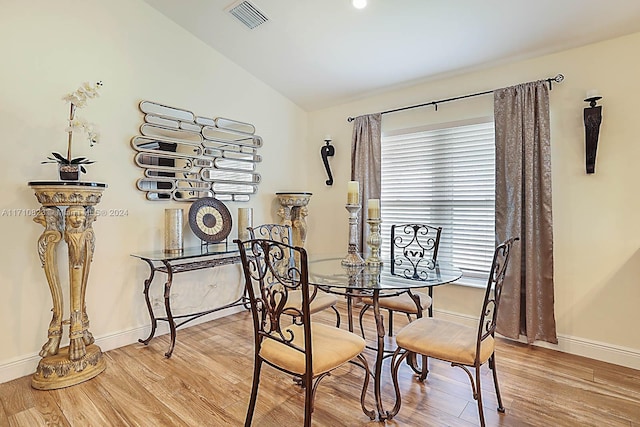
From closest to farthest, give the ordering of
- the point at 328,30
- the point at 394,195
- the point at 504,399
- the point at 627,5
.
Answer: the point at 504,399 → the point at 627,5 → the point at 328,30 → the point at 394,195

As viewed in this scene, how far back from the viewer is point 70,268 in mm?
2385

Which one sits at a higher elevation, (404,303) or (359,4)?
(359,4)

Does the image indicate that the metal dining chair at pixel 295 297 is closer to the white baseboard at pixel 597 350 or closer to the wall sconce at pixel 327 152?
the wall sconce at pixel 327 152

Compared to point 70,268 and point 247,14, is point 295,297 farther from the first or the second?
point 247,14

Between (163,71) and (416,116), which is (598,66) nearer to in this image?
(416,116)

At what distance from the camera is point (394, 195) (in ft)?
12.7

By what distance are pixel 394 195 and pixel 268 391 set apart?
2.41 m

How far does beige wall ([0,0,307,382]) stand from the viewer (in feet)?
7.85

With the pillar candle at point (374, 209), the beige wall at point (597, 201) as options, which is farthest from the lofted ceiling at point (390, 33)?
the pillar candle at point (374, 209)

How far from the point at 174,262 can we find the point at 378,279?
1864 millimetres

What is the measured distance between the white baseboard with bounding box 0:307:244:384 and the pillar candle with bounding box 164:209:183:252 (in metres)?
0.76

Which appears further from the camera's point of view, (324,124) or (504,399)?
→ (324,124)

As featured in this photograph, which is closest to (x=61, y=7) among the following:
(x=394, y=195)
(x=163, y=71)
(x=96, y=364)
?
(x=163, y=71)

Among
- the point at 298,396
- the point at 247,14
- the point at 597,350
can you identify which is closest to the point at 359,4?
the point at 247,14
